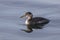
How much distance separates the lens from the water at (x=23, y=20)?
1647cm

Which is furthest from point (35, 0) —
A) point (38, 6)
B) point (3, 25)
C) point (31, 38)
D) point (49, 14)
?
point (31, 38)

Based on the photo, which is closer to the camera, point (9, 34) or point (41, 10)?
point (9, 34)

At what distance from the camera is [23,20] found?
19391 millimetres

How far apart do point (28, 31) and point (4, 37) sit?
1771mm

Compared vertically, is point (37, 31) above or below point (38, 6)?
below

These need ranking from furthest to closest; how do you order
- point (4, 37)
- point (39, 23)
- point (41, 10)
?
point (41, 10) → point (39, 23) → point (4, 37)

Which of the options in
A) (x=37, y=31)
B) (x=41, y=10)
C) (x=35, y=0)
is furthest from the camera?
(x=35, y=0)

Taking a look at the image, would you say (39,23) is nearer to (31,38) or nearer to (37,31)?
(37,31)

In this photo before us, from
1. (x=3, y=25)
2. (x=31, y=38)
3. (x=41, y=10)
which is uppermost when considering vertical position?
(x=41, y=10)

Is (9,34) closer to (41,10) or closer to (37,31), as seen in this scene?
(37,31)

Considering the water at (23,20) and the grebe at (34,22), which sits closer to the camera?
the water at (23,20)

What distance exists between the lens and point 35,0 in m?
22.0

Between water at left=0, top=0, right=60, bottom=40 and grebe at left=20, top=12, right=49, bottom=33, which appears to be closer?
water at left=0, top=0, right=60, bottom=40

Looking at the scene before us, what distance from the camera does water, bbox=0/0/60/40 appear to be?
16469 millimetres
